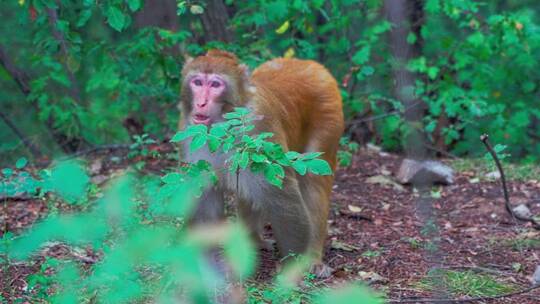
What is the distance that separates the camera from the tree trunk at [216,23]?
8625mm

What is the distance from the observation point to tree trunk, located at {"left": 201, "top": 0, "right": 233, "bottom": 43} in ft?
28.3

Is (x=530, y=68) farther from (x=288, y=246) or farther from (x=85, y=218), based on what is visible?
(x=85, y=218)

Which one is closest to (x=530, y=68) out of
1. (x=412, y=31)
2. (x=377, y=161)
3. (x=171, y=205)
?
(x=412, y=31)

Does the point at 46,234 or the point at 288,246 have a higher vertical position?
the point at 46,234

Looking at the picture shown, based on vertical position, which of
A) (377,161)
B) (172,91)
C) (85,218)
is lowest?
(377,161)

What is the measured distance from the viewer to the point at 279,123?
5.76 m

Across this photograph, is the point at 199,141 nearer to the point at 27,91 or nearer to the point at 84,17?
the point at 84,17

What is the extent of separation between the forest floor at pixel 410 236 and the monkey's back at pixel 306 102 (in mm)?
926

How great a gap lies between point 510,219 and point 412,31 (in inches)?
141

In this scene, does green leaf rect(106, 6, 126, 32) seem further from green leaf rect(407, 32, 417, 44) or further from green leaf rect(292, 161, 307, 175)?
green leaf rect(407, 32, 417, 44)

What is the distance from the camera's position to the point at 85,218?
7.54 ft

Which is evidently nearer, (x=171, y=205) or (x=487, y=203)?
(x=171, y=205)

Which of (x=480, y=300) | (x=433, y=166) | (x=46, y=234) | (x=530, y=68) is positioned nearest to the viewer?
(x=46, y=234)

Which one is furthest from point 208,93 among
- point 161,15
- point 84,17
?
point 161,15
